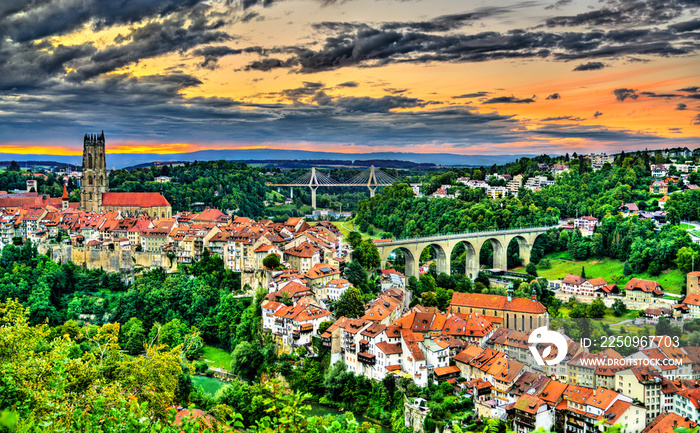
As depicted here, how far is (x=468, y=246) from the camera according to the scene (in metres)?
37.8

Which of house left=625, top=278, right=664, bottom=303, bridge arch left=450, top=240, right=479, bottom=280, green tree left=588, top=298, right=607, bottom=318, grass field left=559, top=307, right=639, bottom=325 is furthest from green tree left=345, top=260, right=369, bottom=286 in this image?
house left=625, top=278, right=664, bottom=303

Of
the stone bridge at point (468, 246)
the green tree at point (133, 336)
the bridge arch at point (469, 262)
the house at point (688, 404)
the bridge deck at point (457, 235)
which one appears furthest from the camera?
the bridge arch at point (469, 262)

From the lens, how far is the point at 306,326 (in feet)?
70.0

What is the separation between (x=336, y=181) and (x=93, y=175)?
41.8 m

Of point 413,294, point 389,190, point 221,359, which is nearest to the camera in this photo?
point 221,359

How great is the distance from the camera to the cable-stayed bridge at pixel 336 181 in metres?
67.2

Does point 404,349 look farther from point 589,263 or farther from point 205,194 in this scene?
point 205,194

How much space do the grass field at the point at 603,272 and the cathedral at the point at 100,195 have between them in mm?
26067

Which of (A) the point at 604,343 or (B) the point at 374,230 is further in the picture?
(B) the point at 374,230

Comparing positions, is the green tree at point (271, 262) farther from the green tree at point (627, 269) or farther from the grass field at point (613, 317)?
the green tree at point (627, 269)

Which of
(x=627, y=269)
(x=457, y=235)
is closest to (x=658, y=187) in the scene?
(x=627, y=269)

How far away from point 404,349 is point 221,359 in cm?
854

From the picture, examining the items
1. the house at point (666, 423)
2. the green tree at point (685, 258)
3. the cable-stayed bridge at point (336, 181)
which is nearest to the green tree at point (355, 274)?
the house at point (666, 423)

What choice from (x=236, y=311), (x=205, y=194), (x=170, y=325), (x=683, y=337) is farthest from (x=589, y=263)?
(x=205, y=194)
